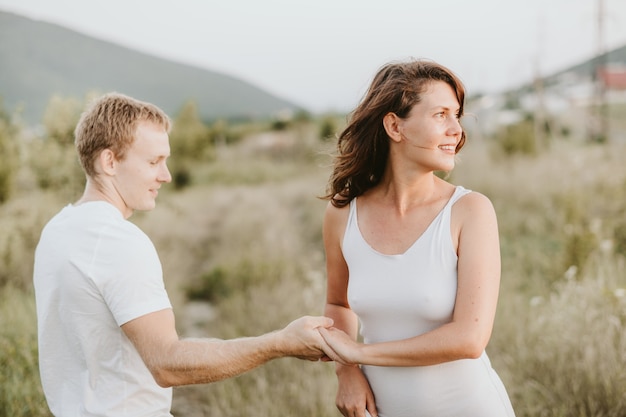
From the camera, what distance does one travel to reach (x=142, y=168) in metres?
2.20

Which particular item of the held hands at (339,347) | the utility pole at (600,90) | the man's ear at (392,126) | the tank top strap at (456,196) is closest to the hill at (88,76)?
the man's ear at (392,126)

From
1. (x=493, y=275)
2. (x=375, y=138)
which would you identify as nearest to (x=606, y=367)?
(x=493, y=275)

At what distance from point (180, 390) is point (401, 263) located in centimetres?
342

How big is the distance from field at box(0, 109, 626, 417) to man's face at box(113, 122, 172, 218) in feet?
3.97

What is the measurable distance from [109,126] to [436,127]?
1.28m

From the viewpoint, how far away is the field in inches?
153

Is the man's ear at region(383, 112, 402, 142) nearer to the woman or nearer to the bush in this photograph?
the woman

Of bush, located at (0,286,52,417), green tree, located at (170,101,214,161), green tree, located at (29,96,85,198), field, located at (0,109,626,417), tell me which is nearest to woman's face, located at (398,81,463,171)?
field, located at (0,109,626,417)

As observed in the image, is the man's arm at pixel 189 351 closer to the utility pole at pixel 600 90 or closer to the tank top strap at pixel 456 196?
the tank top strap at pixel 456 196

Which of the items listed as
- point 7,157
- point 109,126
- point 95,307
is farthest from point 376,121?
point 7,157

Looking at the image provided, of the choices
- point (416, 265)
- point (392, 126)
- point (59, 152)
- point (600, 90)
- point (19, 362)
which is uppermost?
point (600, 90)

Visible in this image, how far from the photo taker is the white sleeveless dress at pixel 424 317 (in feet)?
7.27

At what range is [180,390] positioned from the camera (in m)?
5.02

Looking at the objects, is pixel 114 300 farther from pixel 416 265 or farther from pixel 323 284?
pixel 323 284
